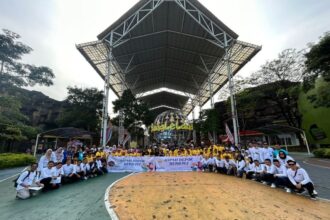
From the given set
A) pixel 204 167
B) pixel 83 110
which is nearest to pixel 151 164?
pixel 204 167

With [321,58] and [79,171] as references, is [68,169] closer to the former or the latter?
[79,171]

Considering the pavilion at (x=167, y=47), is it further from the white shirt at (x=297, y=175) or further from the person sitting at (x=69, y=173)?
the white shirt at (x=297, y=175)

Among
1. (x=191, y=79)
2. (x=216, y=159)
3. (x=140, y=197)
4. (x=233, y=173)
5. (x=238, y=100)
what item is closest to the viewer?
(x=140, y=197)

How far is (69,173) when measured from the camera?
312 inches

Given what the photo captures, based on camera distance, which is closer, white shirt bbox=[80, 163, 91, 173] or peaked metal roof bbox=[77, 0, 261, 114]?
white shirt bbox=[80, 163, 91, 173]

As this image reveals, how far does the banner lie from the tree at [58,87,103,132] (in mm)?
20502

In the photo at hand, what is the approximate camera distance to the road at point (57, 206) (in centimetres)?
408

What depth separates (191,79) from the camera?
28.6 meters

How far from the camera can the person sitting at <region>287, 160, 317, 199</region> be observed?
5.48 m

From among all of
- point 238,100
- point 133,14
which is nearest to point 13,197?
point 133,14

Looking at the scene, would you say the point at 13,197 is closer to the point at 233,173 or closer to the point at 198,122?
the point at 233,173

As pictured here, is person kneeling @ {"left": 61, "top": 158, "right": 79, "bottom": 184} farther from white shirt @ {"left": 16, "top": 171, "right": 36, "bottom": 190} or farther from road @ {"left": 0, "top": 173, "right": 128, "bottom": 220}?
white shirt @ {"left": 16, "top": 171, "right": 36, "bottom": 190}

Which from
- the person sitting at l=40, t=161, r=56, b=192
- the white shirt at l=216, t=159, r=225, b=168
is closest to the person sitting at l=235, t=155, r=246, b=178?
the white shirt at l=216, t=159, r=225, b=168

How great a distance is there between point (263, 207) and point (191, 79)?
25186 mm
